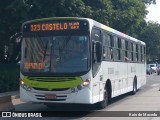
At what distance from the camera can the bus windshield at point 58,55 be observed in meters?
13.5

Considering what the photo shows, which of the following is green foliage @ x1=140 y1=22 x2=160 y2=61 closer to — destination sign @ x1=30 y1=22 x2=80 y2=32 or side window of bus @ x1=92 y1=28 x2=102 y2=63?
side window of bus @ x1=92 y1=28 x2=102 y2=63

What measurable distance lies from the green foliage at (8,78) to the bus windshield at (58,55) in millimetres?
9281

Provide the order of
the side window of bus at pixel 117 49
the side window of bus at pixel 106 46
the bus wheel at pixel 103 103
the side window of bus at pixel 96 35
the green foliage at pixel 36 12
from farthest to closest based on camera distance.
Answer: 1. the green foliage at pixel 36 12
2. the side window of bus at pixel 117 49
3. the side window of bus at pixel 106 46
4. the bus wheel at pixel 103 103
5. the side window of bus at pixel 96 35

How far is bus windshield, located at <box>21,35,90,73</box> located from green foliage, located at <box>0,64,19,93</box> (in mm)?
9281

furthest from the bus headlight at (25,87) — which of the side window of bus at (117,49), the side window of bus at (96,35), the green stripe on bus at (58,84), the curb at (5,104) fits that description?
the side window of bus at (117,49)

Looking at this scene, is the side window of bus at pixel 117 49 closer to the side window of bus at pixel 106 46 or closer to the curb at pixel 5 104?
the side window of bus at pixel 106 46

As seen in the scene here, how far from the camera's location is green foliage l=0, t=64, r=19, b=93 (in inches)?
913

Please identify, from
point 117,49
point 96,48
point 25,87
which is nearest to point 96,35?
point 96,48

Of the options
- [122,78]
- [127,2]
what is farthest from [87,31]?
[127,2]

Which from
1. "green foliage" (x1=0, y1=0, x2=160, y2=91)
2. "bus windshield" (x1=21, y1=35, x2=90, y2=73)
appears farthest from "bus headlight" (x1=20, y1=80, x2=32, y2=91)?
"green foliage" (x1=0, y1=0, x2=160, y2=91)

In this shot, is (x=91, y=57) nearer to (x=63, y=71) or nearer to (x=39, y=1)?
(x=63, y=71)

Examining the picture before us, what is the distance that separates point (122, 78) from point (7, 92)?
7.42 meters

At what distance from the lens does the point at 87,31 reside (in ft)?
45.4

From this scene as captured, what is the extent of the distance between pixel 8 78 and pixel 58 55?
10.5 meters
